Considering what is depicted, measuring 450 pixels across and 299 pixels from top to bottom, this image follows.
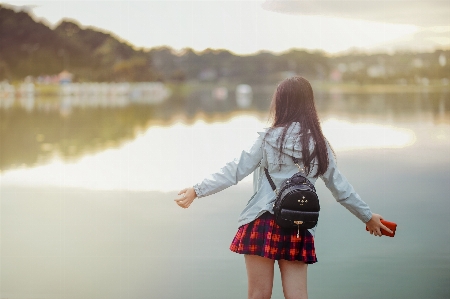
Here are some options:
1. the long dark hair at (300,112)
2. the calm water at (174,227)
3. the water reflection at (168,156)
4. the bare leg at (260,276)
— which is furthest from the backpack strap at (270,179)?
the water reflection at (168,156)

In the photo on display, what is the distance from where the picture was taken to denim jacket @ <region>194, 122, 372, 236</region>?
2559 millimetres

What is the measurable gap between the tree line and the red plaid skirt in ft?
149

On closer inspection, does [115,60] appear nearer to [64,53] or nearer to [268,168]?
[64,53]

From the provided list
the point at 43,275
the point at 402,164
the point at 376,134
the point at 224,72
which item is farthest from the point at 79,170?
the point at 224,72

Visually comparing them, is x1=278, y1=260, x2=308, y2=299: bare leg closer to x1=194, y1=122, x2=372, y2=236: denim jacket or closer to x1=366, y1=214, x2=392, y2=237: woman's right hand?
x1=194, y1=122, x2=372, y2=236: denim jacket

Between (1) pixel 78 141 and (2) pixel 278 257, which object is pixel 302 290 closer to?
(2) pixel 278 257

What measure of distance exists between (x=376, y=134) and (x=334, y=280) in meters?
9.46

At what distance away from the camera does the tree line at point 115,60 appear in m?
53.1

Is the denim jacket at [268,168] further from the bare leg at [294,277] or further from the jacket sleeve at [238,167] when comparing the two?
the bare leg at [294,277]

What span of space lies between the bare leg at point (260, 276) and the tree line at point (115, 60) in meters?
45.6

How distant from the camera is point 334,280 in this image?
13.4ft

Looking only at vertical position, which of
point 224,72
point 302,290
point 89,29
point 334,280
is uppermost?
point 89,29

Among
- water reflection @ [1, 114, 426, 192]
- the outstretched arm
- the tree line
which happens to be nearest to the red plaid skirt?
the outstretched arm

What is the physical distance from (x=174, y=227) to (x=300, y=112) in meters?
3.02
